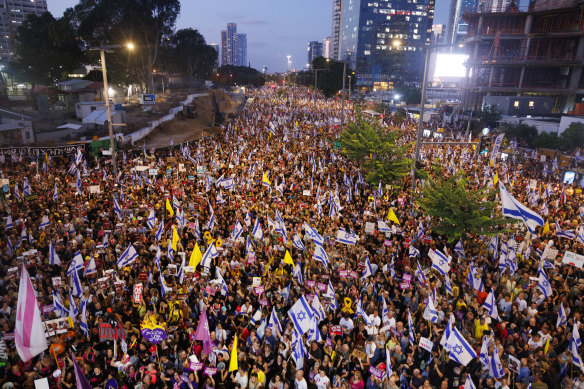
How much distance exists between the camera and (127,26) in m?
50.7

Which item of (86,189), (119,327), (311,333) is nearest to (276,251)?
(311,333)

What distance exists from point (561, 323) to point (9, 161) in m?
30.7

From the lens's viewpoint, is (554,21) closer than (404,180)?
No

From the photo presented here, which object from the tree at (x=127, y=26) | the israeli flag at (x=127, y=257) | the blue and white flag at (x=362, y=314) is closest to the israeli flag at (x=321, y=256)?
the blue and white flag at (x=362, y=314)

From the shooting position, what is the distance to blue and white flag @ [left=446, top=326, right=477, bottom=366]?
7.93m

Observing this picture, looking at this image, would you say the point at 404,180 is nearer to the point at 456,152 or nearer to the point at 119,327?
the point at 456,152

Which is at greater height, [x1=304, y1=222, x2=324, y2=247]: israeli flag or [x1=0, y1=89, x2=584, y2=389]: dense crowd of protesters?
[x1=304, y1=222, x2=324, y2=247]: israeli flag

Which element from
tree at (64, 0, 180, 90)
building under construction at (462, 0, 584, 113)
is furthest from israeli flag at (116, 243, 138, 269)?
building under construction at (462, 0, 584, 113)

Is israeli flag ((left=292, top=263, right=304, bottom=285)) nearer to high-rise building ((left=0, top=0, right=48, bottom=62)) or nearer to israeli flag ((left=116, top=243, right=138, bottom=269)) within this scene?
israeli flag ((left=116, top=243, right=138, bottom=269))

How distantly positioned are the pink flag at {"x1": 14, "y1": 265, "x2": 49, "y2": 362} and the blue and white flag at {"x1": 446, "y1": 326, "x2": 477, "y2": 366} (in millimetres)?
7773

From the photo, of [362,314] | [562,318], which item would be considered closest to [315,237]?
[362,314]

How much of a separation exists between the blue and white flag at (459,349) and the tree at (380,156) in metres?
12.6

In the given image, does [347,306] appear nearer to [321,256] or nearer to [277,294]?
[277,294]

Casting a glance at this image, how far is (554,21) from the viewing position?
55.8 meters
